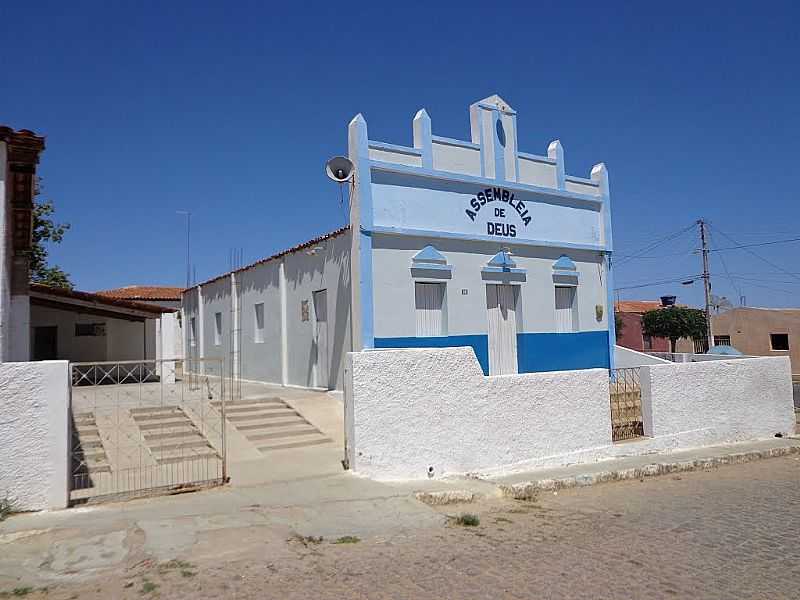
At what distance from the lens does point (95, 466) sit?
31.0ft

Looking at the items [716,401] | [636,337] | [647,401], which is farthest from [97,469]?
[636,337]

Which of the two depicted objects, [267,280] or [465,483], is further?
[267,280]

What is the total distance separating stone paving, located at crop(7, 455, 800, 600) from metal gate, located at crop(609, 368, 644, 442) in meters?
3.15

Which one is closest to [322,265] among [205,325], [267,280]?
[267,280]

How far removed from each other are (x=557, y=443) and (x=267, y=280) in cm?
1027

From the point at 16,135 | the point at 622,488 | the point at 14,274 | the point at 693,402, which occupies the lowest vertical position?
the point at 622,488

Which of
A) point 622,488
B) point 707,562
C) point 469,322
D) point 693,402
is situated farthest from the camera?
point 469,322

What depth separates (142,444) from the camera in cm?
1031

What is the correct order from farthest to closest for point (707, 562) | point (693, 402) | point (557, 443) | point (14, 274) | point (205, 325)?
1. point (205, 325)
2. point (14, 274)
3. point (693, 402)
4. point (557, 443)
5. point (707, 562)

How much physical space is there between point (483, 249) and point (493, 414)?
542 cm

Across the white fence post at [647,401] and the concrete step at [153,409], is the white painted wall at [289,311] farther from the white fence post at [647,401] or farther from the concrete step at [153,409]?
the white fence post at [647,401]

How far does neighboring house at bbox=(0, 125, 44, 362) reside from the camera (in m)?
8.23

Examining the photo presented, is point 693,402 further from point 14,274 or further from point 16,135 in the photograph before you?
point 14,274

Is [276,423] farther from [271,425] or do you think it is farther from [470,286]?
[470,286]
